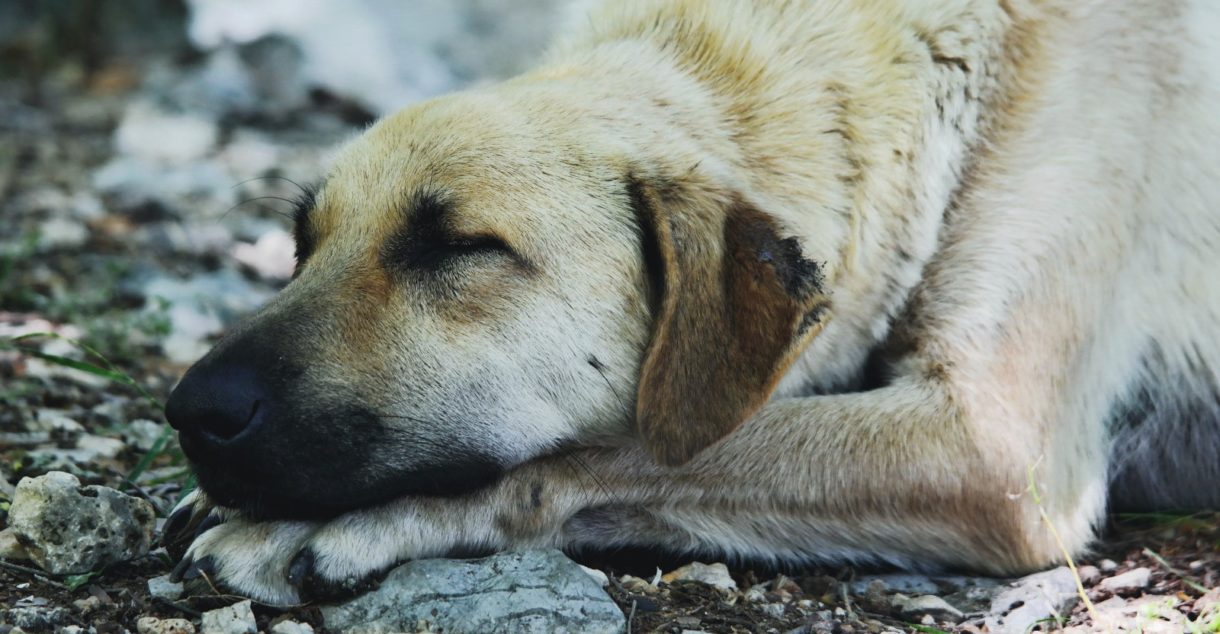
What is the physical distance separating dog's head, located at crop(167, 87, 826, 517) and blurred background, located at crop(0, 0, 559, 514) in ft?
1.83

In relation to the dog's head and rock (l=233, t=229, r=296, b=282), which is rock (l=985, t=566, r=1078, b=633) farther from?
rock (l=233, t=229, r=296, b=282)

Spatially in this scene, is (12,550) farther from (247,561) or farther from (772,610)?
(772,610)

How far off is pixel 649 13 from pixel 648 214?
0.91m

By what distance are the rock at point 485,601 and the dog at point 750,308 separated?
0.31 feet

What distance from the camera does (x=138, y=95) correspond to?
752 cm

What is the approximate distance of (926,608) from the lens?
3033mm

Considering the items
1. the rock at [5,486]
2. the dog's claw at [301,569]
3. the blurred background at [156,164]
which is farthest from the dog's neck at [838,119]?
the rock at [5,486]

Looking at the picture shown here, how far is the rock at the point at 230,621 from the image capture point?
2510 mm

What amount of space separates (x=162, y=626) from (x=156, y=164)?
4.63 m

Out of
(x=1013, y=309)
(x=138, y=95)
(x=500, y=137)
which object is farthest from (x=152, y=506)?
(x=138, y=95)

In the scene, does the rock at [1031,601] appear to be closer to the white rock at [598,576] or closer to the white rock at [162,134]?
the white rock at [598,576]

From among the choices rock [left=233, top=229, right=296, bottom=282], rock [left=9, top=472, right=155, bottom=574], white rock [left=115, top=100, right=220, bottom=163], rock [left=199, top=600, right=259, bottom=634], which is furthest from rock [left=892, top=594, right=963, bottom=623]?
white rock [left=115, top=100, right=220, bottom=163]

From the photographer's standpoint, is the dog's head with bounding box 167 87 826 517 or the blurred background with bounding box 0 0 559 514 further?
the blurred background with bounding box 0 0 559 514

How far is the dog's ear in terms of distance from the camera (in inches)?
113
